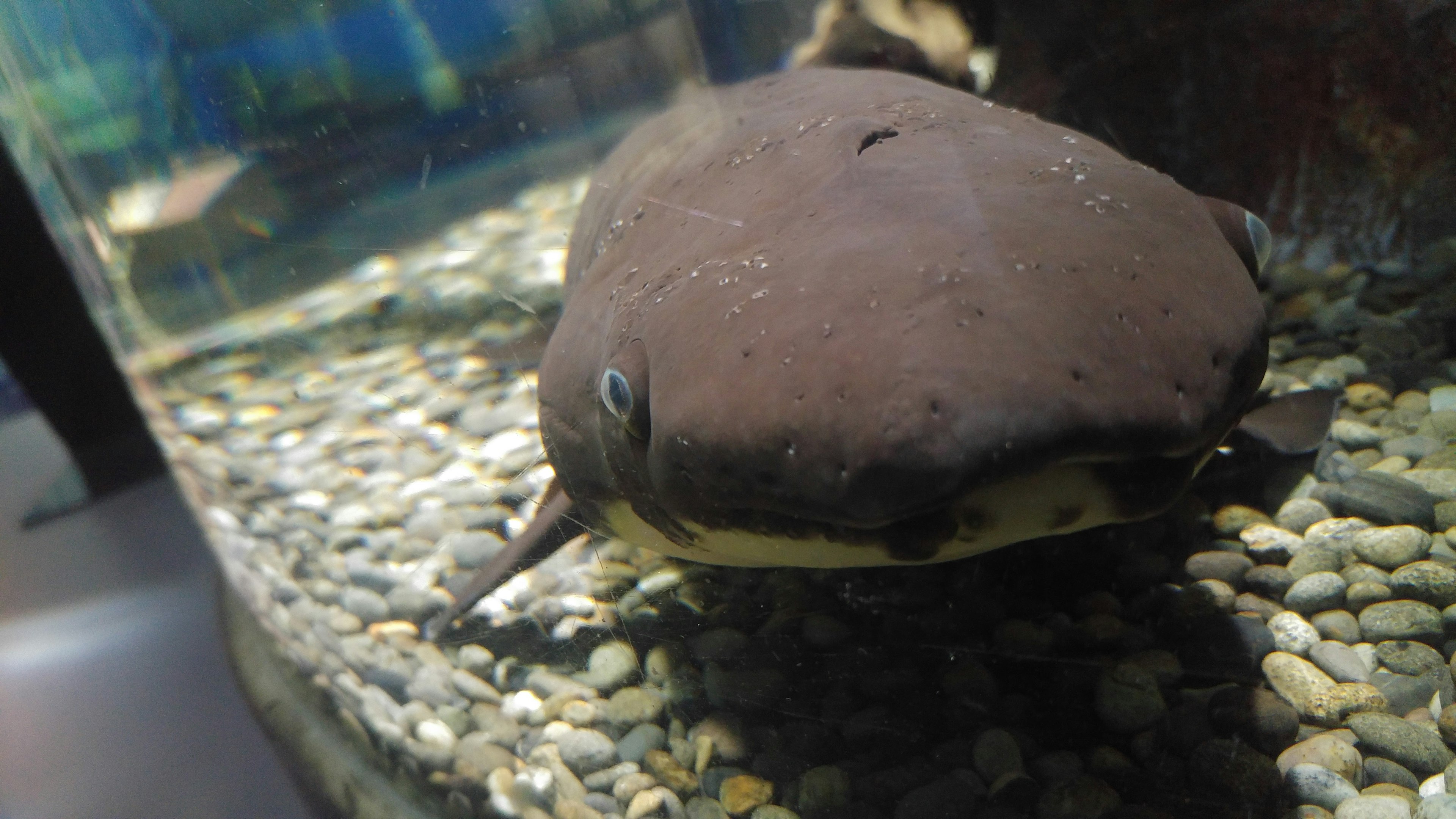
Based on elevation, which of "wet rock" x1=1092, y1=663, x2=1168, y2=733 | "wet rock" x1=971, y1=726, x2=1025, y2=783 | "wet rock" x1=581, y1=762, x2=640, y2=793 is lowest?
"wet rock" x1=1092, y1=663, x2=1168, y2=733

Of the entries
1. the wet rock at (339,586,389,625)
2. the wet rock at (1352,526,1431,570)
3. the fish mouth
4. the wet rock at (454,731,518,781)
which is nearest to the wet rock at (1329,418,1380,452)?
the wet rock at (1352,526,1431,570)

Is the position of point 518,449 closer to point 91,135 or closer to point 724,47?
point 724,47

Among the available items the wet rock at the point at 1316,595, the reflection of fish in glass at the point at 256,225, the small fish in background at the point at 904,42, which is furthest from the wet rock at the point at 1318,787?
the reflection of fish in glass at the point at 256,225

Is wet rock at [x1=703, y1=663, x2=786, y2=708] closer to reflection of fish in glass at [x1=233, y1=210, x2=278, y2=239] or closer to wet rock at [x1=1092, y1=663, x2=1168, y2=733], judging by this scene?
wet rock at [x1=1092, y1=663, x2=1168, y2=733]

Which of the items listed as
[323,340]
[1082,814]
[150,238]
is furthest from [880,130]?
[150,238]

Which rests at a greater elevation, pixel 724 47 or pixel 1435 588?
pixel 724 47

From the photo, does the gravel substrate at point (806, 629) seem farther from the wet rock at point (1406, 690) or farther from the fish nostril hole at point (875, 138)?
the fish nostril hole at point (875, 138)

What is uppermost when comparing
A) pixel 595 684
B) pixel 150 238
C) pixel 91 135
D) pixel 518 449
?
pixel 91 135
